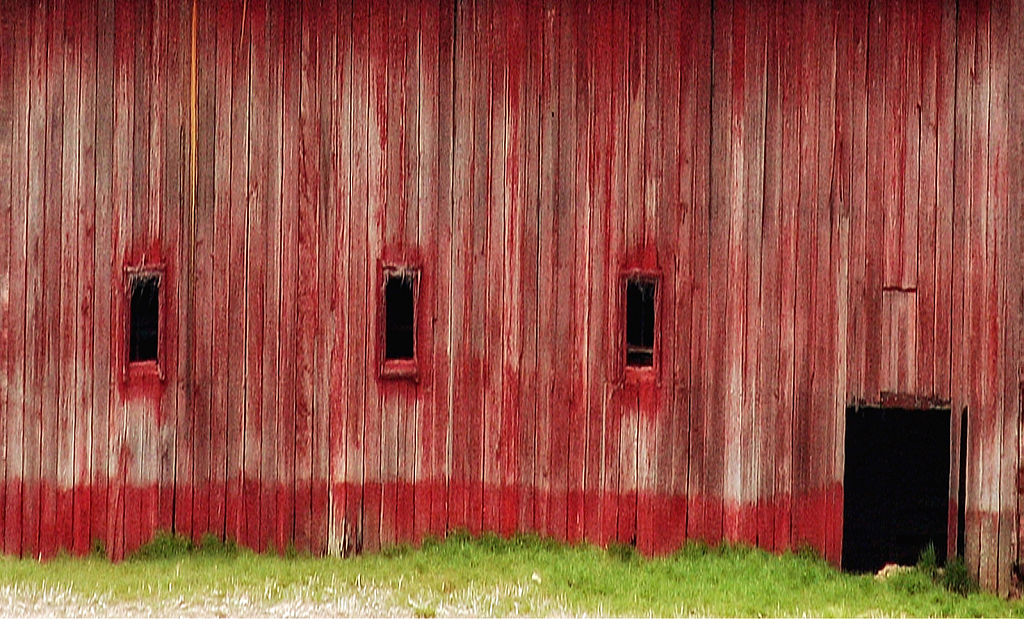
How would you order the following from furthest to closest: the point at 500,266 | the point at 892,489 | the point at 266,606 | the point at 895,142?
the point at 892,489 → the point at 500,266 → the point at 895,142 → the point at 266,606

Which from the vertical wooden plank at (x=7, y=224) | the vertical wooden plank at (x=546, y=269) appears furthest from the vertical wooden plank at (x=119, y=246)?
the vertical wooden plank at (x=546, y=269)

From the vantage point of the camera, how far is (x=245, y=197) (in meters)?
9.66

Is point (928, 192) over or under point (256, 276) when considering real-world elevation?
over

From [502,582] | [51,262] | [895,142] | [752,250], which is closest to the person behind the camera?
[502,582]

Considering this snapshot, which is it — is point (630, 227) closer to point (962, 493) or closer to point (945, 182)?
point (945, 182)

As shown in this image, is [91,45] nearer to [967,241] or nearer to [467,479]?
[467,479]

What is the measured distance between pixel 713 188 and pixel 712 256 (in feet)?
1.56

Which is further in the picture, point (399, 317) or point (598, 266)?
point (399, 317)

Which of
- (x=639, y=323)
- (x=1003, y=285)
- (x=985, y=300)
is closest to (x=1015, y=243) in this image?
(x=1003, y=285)

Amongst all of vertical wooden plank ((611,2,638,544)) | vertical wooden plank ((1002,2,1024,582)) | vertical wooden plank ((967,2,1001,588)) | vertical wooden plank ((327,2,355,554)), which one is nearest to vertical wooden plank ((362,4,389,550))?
vertical wooden plank ((327,2,355,554))

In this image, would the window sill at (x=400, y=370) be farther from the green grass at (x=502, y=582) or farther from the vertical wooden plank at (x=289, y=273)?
the green grass at (x=502, y=582)

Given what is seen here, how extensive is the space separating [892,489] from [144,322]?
6.33m

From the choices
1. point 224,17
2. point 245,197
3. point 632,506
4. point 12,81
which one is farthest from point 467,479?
point 12,81

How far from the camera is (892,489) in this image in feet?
37.9
